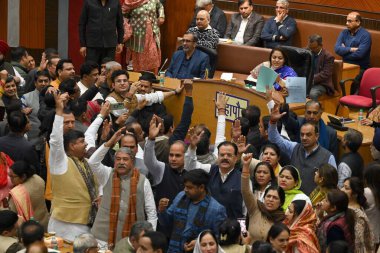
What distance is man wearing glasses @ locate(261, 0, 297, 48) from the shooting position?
14.2 meters

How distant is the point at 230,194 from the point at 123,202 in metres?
0.84

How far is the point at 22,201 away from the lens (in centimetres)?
875

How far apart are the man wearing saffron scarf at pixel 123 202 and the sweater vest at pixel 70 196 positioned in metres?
0.21

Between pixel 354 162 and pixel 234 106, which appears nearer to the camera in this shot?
pixel 354 162

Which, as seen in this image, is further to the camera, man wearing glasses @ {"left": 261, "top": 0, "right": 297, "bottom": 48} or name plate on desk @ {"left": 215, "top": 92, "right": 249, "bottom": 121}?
man wearing glasses @ {"left": 261, "top": 0, "right": 297, "bottom": 48}

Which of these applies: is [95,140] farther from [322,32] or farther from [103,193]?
[322,32]

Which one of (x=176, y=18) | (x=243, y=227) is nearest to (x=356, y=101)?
(x=176, y=18)

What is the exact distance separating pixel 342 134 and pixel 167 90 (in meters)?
2.10

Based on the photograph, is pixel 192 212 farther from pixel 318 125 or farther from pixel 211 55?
pixel 211 55

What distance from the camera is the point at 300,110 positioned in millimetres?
11281

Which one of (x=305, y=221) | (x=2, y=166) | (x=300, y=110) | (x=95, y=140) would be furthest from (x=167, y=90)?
(x=305, y=221)

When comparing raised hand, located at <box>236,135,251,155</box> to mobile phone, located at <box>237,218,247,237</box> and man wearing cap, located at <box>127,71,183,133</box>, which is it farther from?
man wearing cap, located at <box>127,71,183,133</box>

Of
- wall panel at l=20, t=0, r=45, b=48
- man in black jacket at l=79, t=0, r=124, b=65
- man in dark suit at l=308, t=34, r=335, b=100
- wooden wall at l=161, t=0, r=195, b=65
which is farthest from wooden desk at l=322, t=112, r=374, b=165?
wall panel at l=20, t=0, r=45, b=48

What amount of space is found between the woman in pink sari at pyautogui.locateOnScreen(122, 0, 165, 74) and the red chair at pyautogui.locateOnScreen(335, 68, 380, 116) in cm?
258
